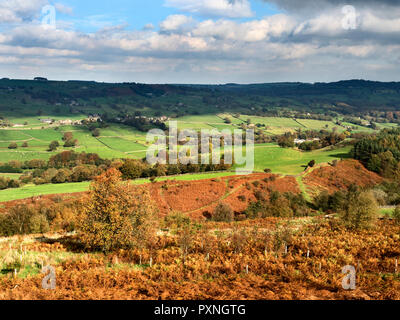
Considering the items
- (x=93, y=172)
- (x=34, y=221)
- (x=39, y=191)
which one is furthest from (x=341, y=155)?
(x=34, y=221)

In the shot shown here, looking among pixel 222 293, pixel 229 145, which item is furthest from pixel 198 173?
pixel 222 293

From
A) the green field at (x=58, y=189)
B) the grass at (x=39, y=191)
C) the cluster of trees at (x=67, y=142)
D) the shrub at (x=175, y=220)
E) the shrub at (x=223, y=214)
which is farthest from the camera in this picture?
the cluster of trees at (x=67, y=142)

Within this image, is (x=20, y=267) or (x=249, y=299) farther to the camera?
Answer: (x=20, y=267)

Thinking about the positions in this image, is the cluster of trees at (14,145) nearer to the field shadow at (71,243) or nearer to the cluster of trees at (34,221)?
the cluster of trees at (34,221)

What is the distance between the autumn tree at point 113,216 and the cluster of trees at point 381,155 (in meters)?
93.5

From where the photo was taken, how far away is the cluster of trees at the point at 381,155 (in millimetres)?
97250

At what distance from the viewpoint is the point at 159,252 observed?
25266 mm

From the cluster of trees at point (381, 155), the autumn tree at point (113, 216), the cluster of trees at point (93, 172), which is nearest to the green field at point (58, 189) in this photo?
the cluster of trees at point (93, 172)

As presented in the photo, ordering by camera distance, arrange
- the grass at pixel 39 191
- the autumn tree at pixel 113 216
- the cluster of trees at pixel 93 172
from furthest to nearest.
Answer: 1. the cluster of trees at pixel 93 172
2. the grass at pixel 39 191
3. the autumn tree at pixel 113 216

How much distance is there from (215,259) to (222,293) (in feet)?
22.1

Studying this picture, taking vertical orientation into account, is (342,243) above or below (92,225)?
below

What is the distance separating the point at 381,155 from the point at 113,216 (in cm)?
10152
